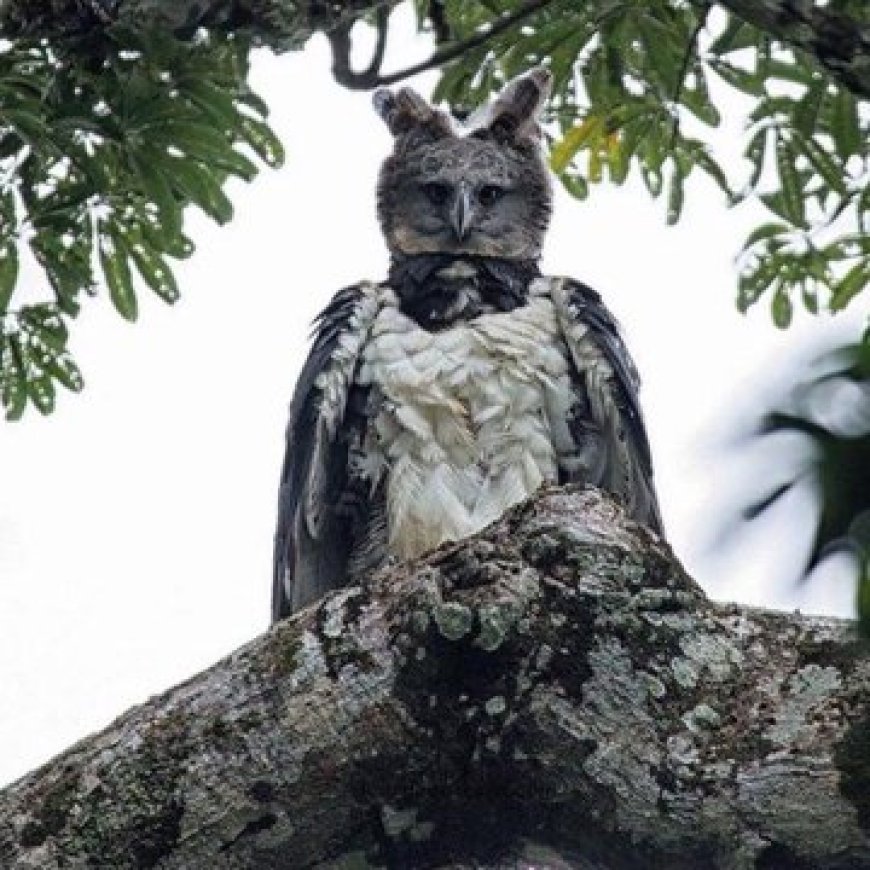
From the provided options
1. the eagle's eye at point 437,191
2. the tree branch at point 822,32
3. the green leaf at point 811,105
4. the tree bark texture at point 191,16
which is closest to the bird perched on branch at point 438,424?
the eagle's eye at point 437,191

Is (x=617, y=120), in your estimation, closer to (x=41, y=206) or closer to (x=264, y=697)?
(x=41, y=206)

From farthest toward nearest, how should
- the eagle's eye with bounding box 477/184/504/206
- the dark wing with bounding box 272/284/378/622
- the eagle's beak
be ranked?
the eagle's eye with bounding box 477/184/504/206, the eagle's beak, the dark wing with bounding box 272/284/378/622

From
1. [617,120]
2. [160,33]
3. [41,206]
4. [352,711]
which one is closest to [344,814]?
[352,711]

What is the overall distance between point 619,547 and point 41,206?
2.19 m

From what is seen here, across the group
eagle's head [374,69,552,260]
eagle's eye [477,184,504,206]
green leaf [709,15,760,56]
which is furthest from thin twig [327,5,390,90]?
eagle's eye [477,184,504,206]

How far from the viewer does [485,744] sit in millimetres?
2580

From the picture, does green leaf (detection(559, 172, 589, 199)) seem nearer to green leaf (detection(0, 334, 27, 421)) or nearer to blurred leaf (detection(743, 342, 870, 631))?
green leaf (detection(0, 334, 27, 421))

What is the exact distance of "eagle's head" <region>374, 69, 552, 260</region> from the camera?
6.20m

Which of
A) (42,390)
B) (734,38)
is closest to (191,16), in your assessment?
(42,390)

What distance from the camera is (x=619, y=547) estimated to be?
2799mm

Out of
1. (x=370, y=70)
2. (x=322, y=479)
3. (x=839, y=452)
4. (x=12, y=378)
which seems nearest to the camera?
(x=839, y=452)

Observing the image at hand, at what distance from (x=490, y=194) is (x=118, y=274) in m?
2.08

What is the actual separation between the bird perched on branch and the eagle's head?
63 centimetres

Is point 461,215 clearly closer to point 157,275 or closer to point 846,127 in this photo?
point 157,275
